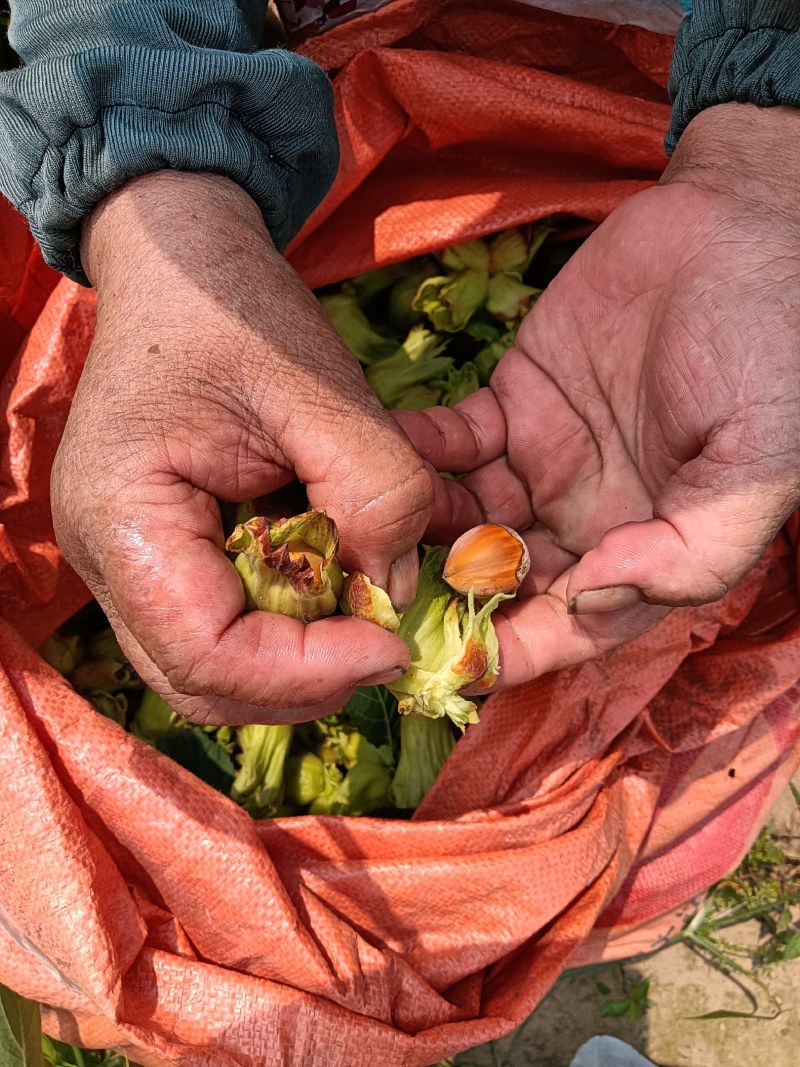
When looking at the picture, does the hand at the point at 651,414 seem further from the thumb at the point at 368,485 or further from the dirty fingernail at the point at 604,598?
the thumb at the point at 368,485

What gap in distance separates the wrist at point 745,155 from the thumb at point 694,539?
734mm

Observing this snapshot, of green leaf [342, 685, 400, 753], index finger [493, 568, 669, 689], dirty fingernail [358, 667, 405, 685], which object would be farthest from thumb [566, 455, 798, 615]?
green leaf [342, 685, 400, 753]

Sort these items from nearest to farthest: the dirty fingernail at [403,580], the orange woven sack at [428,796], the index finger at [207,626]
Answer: the index finger at [207,626]
the dirty fingernail at [403,580]
the orange woven sack at [428,796]

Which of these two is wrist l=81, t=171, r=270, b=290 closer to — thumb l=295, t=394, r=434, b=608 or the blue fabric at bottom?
thumb l=295, t=394, r=434, b=608

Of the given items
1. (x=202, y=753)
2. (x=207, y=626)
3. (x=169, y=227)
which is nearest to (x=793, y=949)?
(x=202, y=753)

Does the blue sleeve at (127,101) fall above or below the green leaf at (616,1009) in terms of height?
above

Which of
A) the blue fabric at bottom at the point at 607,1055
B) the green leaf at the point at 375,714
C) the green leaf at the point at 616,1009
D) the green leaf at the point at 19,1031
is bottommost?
the green leaf at the point at 616,1009

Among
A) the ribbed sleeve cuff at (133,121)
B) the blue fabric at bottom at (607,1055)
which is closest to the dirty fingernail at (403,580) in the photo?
the ribbed sleeve cuff at (133,121)

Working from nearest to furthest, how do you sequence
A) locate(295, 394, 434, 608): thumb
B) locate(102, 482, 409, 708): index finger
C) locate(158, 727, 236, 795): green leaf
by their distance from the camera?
locate(102, 482, 409, 708): index finger, locate(295, 394, 434, 608): thumb, locate(158, 727, 236, 795): green leaf

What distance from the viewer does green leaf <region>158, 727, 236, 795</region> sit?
3.16 m

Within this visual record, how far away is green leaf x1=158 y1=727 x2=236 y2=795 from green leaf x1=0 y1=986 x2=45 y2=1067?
0.87 metres

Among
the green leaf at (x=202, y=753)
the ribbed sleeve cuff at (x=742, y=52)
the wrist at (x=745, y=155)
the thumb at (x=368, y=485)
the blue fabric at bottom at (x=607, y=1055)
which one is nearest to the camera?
the thumb at (x=368, y=485)

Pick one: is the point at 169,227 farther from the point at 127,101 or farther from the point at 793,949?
the point at 793,949

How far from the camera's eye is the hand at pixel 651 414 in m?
1.88
